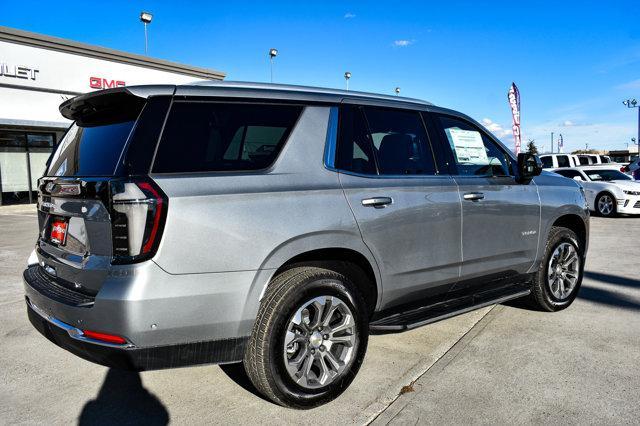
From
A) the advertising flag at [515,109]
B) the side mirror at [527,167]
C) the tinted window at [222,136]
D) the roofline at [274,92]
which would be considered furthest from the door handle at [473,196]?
the advertising flag at [515,109]

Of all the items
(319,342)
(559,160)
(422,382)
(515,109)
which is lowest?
(422,382)

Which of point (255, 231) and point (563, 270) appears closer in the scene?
point (255, 231)

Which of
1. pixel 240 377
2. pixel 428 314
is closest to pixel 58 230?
pixel 240 377

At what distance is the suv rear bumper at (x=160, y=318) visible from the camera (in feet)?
7.58

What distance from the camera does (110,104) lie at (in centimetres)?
281

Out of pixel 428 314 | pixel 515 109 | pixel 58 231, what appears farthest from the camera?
pixel 515 109

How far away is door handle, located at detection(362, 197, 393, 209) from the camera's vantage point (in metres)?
3.08

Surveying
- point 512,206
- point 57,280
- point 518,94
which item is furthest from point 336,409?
point 518,94

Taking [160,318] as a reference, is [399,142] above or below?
above

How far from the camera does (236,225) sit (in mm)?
2520

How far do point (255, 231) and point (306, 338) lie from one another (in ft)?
2.44

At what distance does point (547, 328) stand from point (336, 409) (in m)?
2.31

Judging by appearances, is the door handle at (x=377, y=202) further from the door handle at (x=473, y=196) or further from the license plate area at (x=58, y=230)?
the license plate area at (x=58, y=230)

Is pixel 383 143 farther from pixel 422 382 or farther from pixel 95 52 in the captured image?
pixel 95 52
